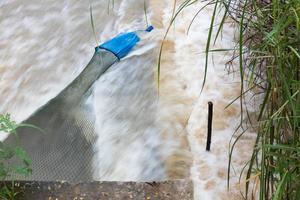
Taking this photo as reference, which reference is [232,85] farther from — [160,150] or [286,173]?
[286,173]

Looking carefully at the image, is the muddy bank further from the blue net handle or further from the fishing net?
the blue net handle

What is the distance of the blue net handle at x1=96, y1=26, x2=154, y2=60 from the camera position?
4.81 metres

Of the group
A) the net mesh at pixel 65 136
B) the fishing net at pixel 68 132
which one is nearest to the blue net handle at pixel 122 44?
the fishing net at pixel 68 132

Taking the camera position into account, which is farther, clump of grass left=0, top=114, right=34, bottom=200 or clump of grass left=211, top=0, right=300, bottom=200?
clump of grass left=0, top=114, right=34, bottom=200

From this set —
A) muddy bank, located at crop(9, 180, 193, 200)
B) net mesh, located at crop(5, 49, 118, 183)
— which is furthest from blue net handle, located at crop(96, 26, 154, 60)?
muddy bank, located at crop(9, 180, 193, 200)

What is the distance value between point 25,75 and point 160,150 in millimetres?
1676

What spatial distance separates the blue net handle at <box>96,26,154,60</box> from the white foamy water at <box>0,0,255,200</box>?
7 centimetres

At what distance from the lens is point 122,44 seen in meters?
4.95

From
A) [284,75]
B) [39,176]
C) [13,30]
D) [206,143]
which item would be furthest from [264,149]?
[13,30]

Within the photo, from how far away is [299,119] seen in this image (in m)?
2.09

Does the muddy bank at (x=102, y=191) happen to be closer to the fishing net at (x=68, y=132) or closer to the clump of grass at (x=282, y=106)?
the fishing net at (x=68, y=132)

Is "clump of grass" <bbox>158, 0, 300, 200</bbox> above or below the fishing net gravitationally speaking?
above

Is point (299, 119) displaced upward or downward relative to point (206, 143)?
upward

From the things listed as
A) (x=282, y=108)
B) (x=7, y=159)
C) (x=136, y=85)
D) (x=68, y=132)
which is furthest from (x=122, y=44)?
(x=282, y=108)
